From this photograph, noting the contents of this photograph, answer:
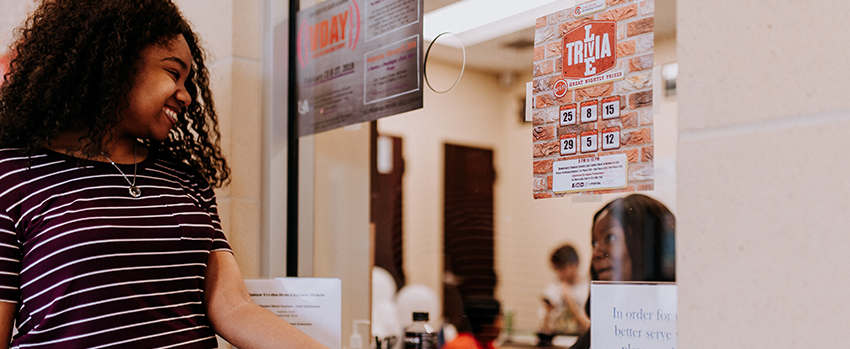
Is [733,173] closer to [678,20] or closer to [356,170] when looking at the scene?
[678,20]

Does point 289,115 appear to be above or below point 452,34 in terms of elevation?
below

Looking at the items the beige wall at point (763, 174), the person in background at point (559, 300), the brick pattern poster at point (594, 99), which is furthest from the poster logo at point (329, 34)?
the person in background at point (559, 300)

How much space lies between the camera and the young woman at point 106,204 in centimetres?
105

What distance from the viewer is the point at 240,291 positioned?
4.22 feet

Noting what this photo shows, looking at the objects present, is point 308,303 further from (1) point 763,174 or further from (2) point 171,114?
(1) point 763,174

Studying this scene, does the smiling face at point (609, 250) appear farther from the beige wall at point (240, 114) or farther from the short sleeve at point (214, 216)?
the beige wall at point (240, 114)

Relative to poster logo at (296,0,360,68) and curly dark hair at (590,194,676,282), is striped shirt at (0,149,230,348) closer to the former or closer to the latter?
poster logo at (296,0,360,68)

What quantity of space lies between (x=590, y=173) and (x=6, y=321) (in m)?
0.97

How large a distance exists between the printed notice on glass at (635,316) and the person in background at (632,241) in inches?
5.2

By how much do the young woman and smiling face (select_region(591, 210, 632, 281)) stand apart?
59 centimetres

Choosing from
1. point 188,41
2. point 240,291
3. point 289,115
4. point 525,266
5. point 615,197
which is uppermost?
point 188,41

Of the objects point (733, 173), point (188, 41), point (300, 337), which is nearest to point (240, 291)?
point (300, 337)

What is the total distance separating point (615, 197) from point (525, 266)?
2576 millimetres

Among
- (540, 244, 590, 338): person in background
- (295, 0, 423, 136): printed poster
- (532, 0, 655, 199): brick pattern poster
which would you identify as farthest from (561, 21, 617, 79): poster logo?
(540, 244, 590, 338): person in background
